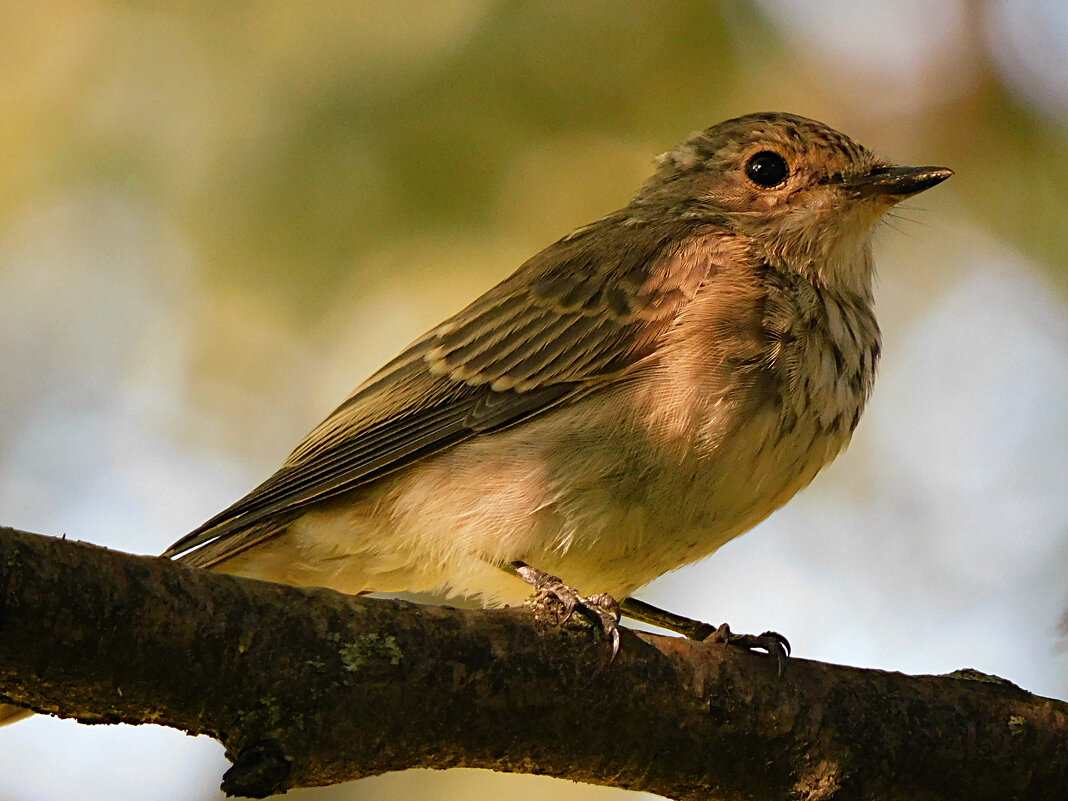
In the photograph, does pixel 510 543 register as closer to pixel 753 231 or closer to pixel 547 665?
pixel 547 665

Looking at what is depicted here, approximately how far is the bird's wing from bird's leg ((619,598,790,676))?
997 mm

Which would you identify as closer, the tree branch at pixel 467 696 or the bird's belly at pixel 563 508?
the tree branch at pixel 467 696

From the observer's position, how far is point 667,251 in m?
5.18

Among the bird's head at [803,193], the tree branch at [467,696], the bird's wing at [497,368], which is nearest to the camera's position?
the tree branch at [467,696]

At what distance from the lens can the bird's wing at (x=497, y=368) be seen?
4.81 metres

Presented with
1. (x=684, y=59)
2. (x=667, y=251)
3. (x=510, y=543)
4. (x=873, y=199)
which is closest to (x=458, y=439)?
(x=510, y=543)

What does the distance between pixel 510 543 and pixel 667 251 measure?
4.79 ft

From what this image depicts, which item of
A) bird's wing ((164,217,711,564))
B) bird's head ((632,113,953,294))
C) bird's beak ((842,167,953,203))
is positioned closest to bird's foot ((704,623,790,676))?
bird's wing ((164,217,711,564))

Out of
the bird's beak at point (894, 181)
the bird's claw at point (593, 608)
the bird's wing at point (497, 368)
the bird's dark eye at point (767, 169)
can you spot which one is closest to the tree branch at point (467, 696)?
the bird's claw at point (593, 608)

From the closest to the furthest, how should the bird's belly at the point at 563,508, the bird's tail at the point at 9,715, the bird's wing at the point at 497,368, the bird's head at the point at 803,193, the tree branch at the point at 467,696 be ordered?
the tree branch at the point at 467,696 → the bird's tail at the point at 9,715 → the bird's belly at the point at 563,508 → the bird's wing at the point at 497,368 → the bird's head at the point at 803,193

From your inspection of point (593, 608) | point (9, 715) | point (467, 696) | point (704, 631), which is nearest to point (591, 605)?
point (593, 608)

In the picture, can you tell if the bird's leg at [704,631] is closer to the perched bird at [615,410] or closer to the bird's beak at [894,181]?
the perched bird at [615,410]

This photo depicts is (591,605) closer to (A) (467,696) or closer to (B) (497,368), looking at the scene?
(A) (467,696)

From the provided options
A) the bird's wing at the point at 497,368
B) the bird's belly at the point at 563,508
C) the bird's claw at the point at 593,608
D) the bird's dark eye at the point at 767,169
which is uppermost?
the bird's dark eye at the point at 767,169
